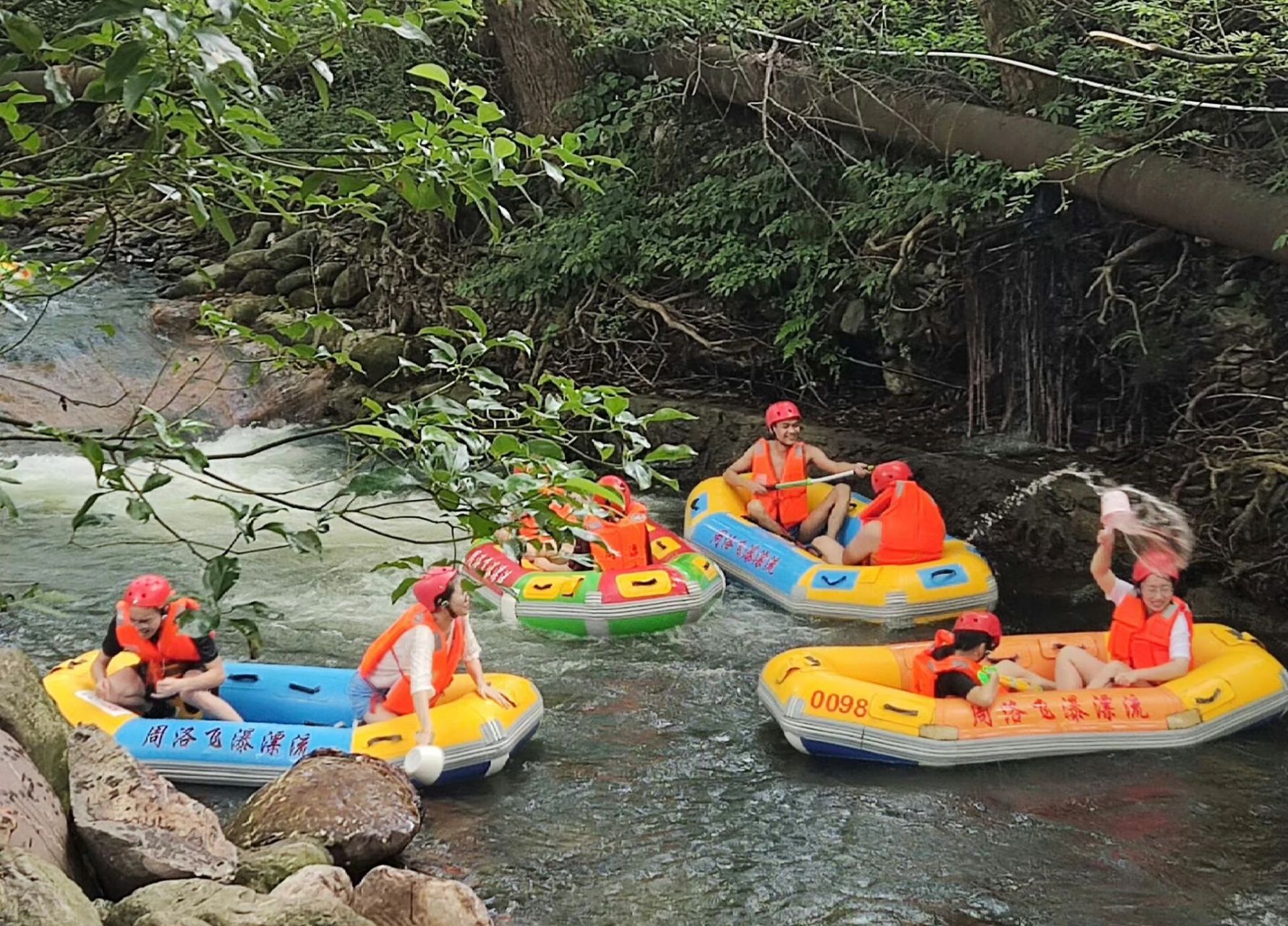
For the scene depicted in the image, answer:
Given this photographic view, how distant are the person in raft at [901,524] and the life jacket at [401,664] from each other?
9.83 ft

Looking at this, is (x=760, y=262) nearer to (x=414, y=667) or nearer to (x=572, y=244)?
(x=572, y=244)

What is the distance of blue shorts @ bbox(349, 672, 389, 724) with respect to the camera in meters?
6.04

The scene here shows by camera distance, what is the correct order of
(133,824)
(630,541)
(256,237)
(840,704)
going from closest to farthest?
1. (133,824)
2. (840,704)
3. (630,541)
4. (256,237)

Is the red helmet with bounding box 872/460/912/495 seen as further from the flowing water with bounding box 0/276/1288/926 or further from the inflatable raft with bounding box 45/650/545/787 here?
the inflatable raft with bounding box 45/650/545/787

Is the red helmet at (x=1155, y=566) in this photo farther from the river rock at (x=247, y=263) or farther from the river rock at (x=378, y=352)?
the river rock at (x=247, y=263)

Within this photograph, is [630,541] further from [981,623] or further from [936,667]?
[981,623]

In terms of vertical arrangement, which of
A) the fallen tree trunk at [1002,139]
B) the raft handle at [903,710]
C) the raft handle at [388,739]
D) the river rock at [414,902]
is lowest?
the raft handle at [388,739]

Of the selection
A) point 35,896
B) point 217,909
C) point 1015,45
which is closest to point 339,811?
point 217,909

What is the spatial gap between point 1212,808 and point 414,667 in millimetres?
3348

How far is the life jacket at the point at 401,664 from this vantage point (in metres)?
5.93

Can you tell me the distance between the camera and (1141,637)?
6.44 m

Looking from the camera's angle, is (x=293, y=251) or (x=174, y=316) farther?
(x=293, y=251)

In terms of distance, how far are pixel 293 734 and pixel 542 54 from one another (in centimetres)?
781

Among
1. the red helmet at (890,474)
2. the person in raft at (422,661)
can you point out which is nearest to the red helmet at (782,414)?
the red helmet at (890,474)
